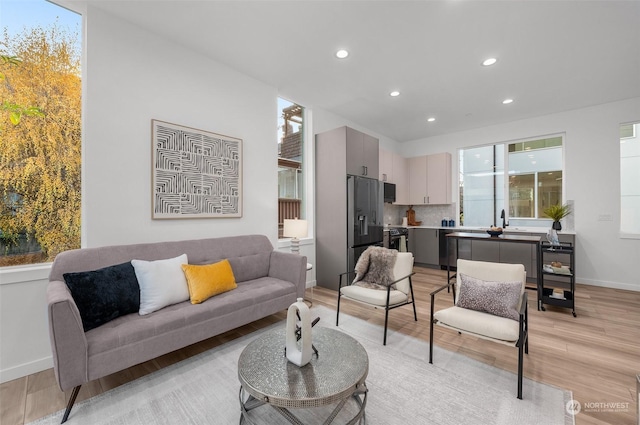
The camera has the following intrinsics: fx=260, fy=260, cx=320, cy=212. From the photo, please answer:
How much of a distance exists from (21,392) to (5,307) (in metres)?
0.64

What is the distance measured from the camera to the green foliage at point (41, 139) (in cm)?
213

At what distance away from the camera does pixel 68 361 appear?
1.60 meters

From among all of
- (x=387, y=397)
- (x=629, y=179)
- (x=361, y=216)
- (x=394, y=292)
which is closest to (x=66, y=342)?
(x=387, y=397)

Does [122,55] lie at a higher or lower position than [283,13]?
lower

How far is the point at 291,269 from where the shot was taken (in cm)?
307

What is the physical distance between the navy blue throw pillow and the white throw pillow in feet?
0.17

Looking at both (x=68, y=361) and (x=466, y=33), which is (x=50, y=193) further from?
(x=466, y=33)

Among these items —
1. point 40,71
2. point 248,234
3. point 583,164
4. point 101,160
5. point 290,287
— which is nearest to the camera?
point 40,71

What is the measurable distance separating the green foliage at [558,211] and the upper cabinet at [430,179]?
1728mm

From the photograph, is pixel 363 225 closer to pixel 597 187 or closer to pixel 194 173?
pixel 194 173

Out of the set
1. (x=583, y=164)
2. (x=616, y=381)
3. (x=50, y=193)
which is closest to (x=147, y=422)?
(x=50, y=193)

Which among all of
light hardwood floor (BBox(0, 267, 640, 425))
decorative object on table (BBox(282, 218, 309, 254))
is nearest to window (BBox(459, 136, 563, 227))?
light hardwood floor (BBox(0, 267, 640, 425))

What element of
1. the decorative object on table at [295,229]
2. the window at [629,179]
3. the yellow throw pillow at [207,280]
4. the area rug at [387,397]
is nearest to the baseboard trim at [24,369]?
the area rug at [387,397]

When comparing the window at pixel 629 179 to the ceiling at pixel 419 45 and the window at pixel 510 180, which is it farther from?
the window at pixel 510 180
